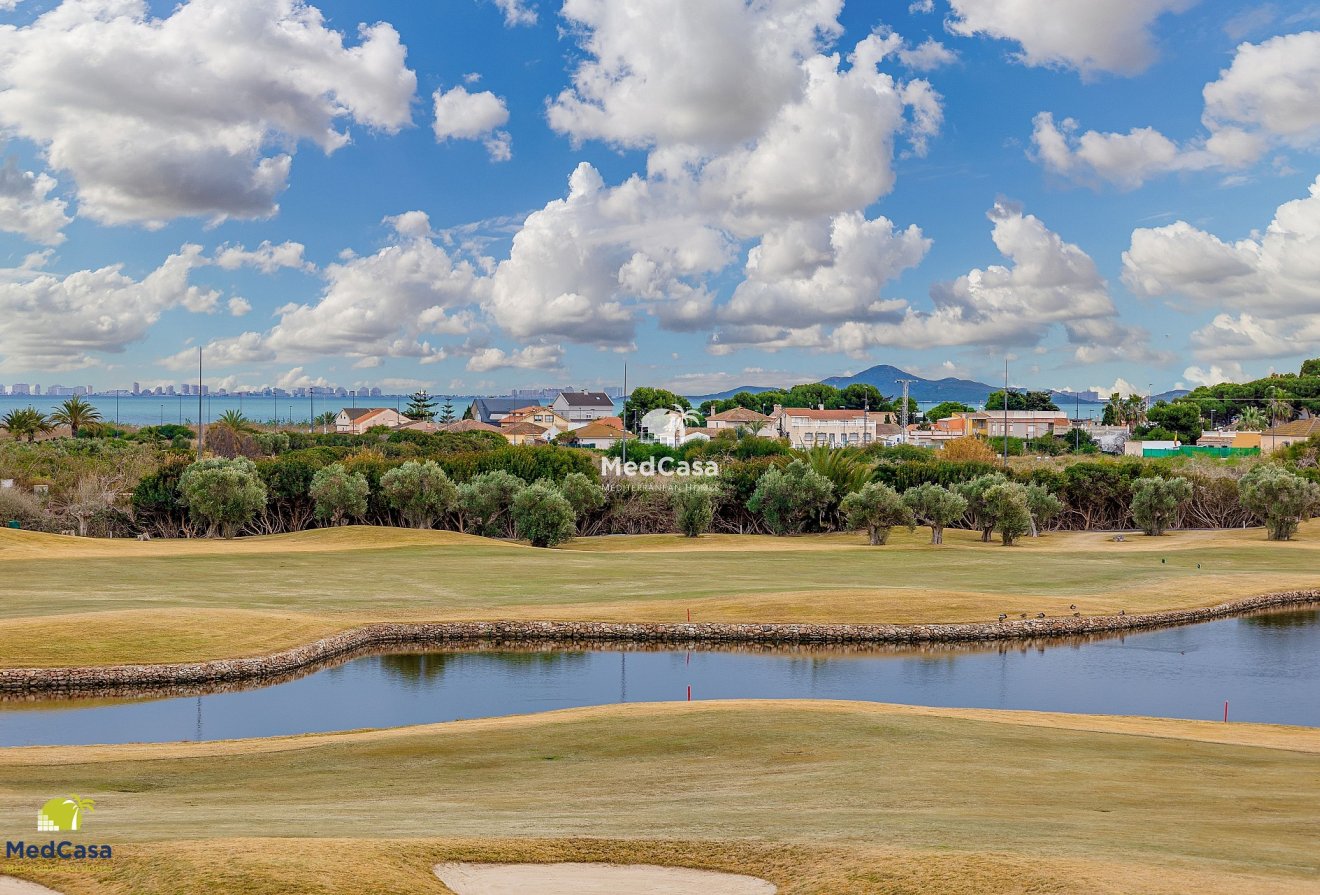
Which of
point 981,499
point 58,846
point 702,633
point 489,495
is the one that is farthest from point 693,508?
point 58,846

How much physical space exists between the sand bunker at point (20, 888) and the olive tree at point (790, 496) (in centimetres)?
7652

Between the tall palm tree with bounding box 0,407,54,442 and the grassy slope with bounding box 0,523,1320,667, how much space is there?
78.0 m

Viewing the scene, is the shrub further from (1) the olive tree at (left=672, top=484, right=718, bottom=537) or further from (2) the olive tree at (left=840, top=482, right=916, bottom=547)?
(2) the olive tree at (left=840, top=482, right=916, bottom=547)

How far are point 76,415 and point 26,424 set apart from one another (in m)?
9.21

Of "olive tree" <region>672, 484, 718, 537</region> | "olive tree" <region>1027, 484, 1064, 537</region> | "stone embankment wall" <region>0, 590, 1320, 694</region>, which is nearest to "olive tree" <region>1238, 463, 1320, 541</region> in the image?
"olive tree" <region>1027, 484, 1064, 537</region>

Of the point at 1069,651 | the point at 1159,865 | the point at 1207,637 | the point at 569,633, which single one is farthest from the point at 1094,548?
the point at 1159,865

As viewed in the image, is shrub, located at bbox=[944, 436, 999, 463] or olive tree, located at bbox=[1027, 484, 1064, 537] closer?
olive tree, located at bbox=[1027, 484, 1064, 537]

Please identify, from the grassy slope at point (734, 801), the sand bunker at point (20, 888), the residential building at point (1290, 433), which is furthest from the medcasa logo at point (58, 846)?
the residential building at point (1290, 433)

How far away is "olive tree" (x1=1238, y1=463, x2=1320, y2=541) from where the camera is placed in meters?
75.6

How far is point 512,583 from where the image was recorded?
5194 centimetres

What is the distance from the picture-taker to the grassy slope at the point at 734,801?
1155 centimetres

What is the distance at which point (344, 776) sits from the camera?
19766 millimetres

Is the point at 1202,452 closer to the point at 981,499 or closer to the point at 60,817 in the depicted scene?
the point at 981,499

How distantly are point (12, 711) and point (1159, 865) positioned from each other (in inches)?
1176
